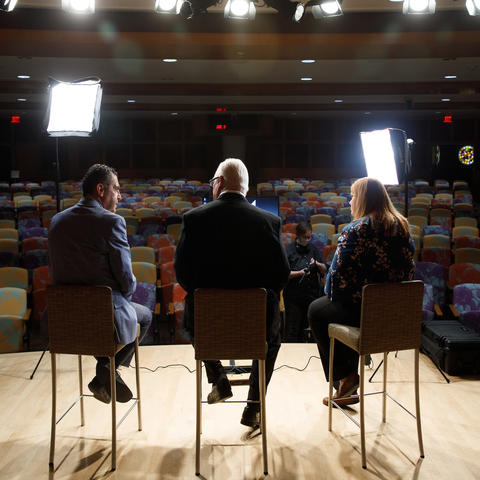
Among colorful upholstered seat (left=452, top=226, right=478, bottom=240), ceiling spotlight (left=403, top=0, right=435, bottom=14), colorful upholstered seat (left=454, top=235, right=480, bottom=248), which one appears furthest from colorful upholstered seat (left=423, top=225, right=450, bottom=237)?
ceiling spotlight (left=403, top=0, right=435, bottom=14)

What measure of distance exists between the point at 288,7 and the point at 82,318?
3.90m

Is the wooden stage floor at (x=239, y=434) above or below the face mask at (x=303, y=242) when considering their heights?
below

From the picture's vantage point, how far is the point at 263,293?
2.83 meters

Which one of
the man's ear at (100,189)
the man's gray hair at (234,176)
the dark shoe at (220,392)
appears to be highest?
the man's gray hair at (234,176)

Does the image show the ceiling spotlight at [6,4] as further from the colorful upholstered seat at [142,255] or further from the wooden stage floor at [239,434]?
the wooden stage floor at [239,434]

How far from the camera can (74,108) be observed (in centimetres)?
419

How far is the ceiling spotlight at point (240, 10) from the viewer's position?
5.80 m

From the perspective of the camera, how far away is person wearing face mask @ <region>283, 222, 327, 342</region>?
205 inches

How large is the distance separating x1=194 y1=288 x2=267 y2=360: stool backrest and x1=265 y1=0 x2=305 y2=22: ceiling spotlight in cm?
362

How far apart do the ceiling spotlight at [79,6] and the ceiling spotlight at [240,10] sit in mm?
1353

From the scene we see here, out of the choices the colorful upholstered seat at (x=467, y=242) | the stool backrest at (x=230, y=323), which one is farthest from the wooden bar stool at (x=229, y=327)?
the colorful upholstered seat at (x=467, y=242)

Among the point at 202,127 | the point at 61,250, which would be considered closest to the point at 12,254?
the point at 61,250

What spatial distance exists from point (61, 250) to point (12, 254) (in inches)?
170

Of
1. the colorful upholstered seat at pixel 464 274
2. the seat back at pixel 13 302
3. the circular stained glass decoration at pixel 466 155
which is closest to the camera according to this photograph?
the seat back at pixel 13 302
